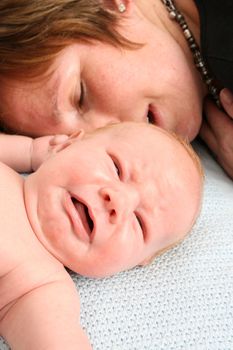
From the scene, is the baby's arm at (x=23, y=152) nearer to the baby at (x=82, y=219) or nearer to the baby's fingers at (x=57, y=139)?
the baby's fingers at (x=57, y=139)

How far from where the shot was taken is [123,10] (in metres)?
1.10

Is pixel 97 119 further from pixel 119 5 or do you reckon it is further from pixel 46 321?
pixel 46 321

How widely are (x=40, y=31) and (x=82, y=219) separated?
0.46 m

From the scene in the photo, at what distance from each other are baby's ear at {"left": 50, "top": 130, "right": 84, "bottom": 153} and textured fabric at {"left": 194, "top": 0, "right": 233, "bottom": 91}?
1.19 feet

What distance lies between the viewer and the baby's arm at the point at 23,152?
1024 millimetres

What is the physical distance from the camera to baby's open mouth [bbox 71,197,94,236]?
2.49ft

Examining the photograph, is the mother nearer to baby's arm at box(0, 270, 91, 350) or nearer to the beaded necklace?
the beaded necklace

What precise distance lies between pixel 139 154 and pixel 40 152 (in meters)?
0.26

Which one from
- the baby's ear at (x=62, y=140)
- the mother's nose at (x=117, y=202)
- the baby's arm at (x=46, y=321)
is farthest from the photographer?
the baby's ear at (x=62, y=140)

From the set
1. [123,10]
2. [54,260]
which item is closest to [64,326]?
[54,260]

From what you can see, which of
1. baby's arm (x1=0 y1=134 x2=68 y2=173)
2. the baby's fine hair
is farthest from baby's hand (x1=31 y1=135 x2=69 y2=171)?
the baby's fine hair

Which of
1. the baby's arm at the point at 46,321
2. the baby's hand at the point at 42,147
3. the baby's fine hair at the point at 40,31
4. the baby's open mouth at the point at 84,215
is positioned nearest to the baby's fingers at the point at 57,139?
the baby's hand at the point at 42,147

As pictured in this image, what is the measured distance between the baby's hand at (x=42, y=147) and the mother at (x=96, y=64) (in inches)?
1.9

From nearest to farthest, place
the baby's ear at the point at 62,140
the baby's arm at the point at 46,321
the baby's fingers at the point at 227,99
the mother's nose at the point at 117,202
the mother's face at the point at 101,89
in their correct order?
the baby's arm at the point at 46,321
the mother's nose at the point at 117,202
the baby's ear at the point at 62,140
the mother's face at the point at 101,89
the baby's fingers at the point at 227,99
